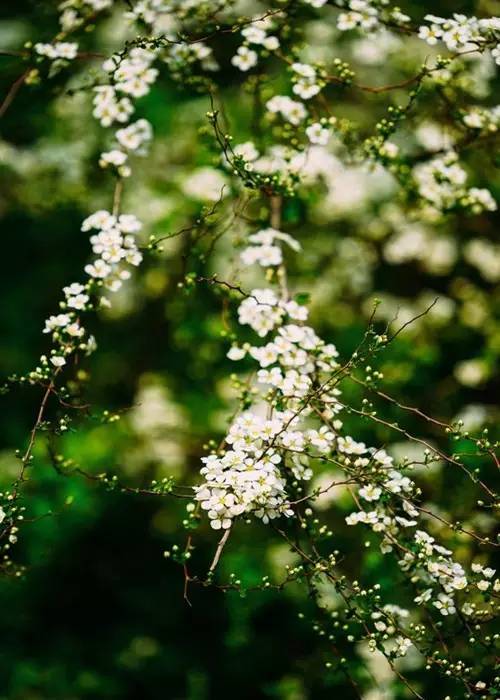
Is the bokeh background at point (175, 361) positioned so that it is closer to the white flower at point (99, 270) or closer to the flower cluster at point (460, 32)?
the white flower at point (99, 270)

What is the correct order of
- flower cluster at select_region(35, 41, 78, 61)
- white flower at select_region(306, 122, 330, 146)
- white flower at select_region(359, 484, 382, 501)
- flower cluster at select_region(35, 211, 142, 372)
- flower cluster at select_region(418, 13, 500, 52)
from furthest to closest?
flower cluster at select_region(35, 41, 78, 61) → white flower at select_region(306, 122, 330, 146) → flower cluster at select_region(418, 13, 500, 52) → flower cluster at select_region(35, 211, 142, 372) → white flower at select_region(359, 484, 382, 501)

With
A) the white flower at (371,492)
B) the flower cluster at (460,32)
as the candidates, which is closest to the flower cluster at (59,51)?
the flower cluster at (460,32)

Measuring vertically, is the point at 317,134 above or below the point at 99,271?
above

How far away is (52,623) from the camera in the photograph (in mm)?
2971

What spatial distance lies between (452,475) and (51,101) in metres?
2.61

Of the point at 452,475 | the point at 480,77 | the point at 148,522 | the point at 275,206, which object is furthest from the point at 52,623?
the point at 480,77

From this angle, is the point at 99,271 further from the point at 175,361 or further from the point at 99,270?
the point at 175,361

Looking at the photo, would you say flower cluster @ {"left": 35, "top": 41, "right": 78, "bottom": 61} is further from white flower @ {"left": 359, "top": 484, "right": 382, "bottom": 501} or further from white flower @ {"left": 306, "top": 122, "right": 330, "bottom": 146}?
white flower @ {"left": 359, "top": 484, "right": 382, "bottom": 501}

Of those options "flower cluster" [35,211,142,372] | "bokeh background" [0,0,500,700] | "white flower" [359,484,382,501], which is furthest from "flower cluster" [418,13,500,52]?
"white flower" [359,484,382,501]

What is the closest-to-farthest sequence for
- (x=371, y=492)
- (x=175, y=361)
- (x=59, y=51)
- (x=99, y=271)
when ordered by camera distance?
(x=371, y=492) < (x=99, y=271) < (x=59, y=51) < (x=175, y=361)

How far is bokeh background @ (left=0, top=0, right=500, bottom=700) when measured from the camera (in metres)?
2.81

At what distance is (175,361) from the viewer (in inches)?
138

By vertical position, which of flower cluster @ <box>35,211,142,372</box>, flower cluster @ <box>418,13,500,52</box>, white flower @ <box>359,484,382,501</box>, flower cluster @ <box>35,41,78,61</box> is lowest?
white flower @ <box>359,484,382,501</box>

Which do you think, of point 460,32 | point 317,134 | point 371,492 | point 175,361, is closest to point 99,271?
point 317,134
